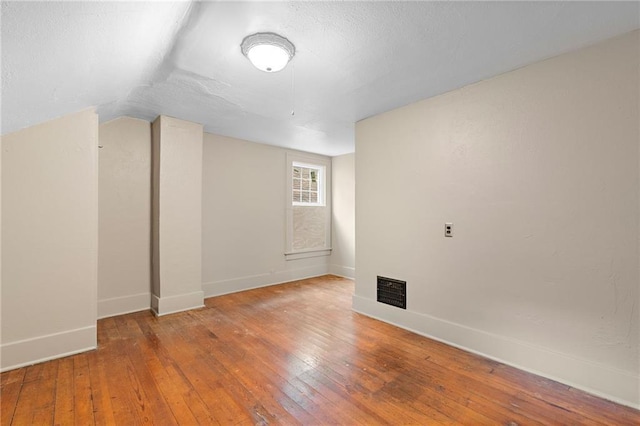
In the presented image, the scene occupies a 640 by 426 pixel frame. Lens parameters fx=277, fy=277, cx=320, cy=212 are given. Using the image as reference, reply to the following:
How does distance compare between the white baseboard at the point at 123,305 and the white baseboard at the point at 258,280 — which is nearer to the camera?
the white baseboard at the point at 123,305

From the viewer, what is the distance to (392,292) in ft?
10.1

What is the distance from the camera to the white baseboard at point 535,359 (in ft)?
5.84

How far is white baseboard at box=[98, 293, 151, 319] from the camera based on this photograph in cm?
321

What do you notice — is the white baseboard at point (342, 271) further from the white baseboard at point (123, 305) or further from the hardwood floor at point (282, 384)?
the white baseboard at point (123, 305)

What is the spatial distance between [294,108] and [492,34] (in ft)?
6.24

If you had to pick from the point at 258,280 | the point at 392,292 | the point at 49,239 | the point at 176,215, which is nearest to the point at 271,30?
the point at 49,239

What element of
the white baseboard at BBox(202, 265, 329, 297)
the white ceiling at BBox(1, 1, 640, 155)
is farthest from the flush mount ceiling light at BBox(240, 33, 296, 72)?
the white baseboard at BBox(202, 265, 329, 297)

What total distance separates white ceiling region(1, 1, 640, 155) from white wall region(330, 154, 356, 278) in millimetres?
2605

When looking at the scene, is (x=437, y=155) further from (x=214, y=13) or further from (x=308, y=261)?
(x=308, y=261)

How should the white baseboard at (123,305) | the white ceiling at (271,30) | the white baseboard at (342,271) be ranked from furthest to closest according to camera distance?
→ the white baseboard at (342,271) < the white baseboard at (123,305) < the white ceiling at (271,30)

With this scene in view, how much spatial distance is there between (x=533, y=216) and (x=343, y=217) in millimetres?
3565

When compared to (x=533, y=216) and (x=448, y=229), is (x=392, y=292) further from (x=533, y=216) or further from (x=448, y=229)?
(x=533, y=216)

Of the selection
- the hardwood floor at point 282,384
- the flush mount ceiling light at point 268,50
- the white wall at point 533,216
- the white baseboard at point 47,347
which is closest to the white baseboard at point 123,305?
the hardwood floor at point 282,384

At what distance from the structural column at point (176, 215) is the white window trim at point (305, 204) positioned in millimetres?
1701
